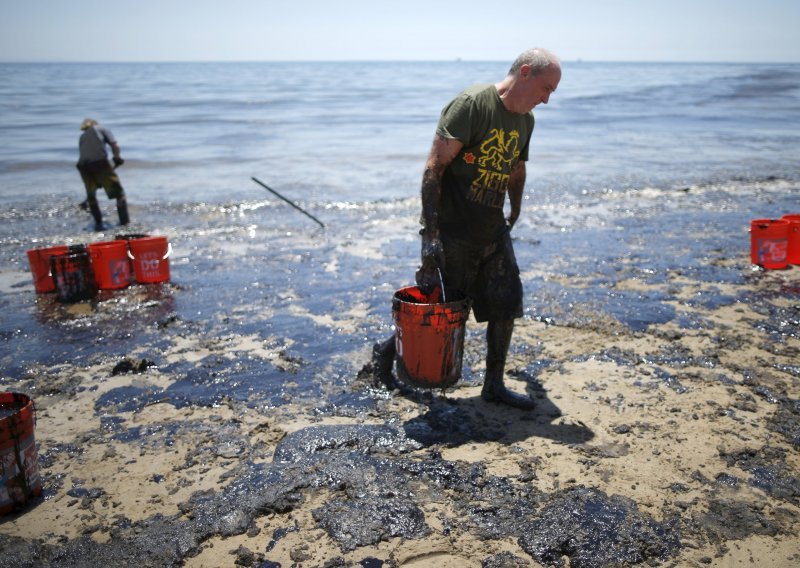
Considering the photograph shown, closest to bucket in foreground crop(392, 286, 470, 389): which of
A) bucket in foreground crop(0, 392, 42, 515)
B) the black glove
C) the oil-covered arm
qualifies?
the black glove

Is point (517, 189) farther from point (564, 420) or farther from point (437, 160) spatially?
point (564, 420)

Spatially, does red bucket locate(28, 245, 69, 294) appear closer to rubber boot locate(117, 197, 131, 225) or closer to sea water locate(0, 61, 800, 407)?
sea water locate(0, 61, 800, 407)

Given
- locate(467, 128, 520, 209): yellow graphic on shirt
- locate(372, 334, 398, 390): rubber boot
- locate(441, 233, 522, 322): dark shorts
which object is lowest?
locate(372, 334, 398, 390): rubber boot

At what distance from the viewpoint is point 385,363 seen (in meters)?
4.45

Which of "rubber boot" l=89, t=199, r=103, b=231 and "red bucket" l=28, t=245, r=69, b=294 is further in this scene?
"rubber boot" l=89, t=199, r=103, b=231

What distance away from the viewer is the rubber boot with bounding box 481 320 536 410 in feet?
13.5

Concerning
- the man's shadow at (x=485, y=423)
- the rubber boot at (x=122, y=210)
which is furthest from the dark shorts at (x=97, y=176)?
the man's shadow at (x=485, y=423)

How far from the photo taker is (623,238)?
847cm

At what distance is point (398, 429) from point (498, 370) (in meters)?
0.82

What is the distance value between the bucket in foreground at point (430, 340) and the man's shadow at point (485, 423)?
0.87 feet

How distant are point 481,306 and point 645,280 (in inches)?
127

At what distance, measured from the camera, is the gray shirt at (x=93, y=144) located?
9.95 meters

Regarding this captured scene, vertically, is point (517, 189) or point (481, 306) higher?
point (517, 189)

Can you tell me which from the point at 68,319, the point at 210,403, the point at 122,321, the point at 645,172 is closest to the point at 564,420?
the point at 210,403
